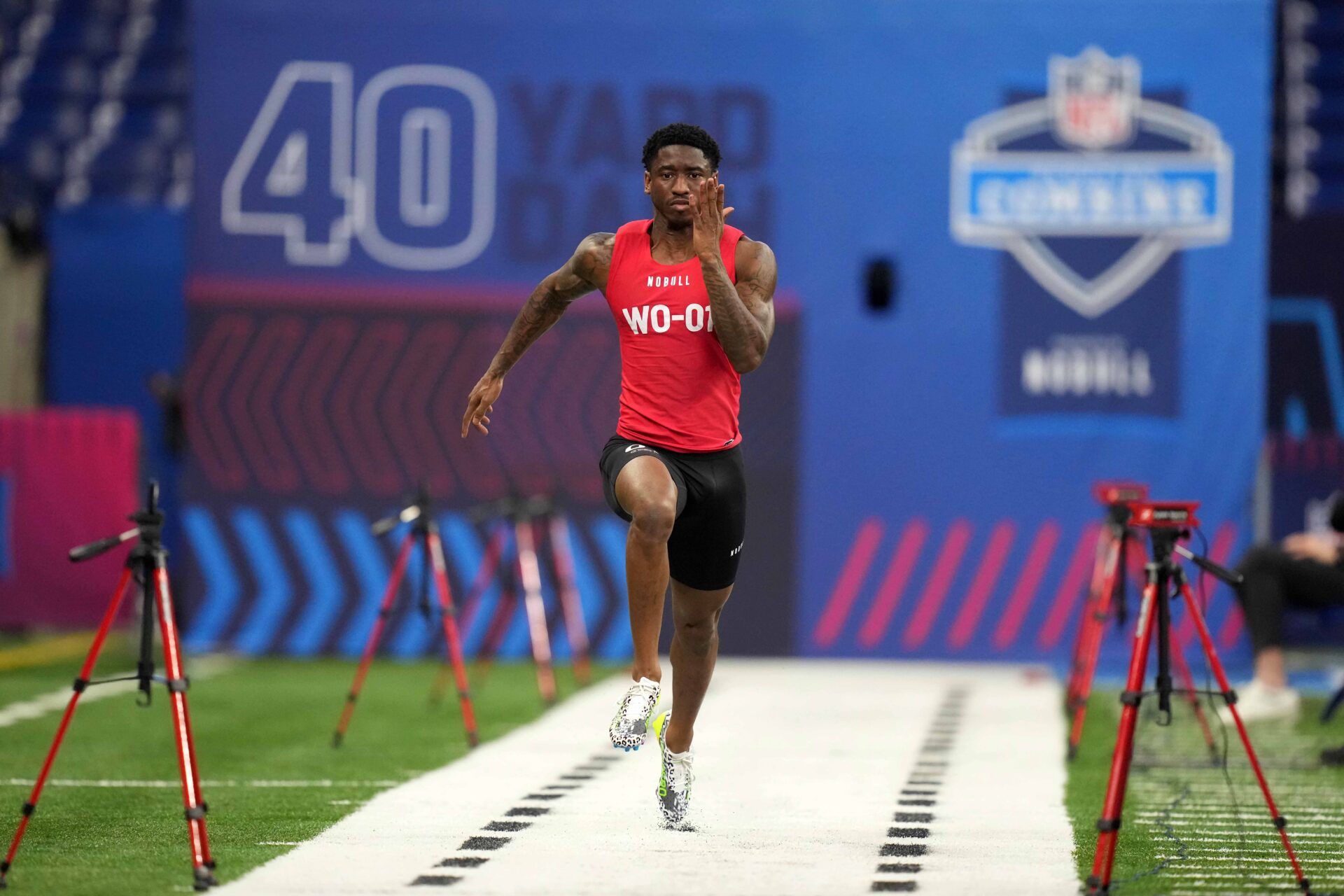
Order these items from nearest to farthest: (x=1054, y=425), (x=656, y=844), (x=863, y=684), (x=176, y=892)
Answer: (x=176, y=892) → (x=656, y=844) → (x=863, y=684) → (x=1054, y=425)

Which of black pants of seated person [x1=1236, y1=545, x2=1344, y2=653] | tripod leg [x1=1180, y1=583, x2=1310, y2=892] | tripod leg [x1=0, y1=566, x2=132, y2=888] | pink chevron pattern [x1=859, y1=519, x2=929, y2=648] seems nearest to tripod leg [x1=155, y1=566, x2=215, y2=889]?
tripod leg [x1=0, y1=566, x2=132, y2=888]

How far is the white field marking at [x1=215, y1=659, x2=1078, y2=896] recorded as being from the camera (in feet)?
15.5

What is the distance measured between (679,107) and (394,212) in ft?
6.26

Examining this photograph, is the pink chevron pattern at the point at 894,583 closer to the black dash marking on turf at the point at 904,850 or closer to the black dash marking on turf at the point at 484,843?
the black dash marking on turf at the point at 904,850

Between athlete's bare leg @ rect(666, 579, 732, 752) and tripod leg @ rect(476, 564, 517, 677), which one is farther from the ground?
athlete's bare leg @ rect(666, 579, 732, 752)

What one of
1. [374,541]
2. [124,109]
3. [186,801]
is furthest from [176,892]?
[124,109]

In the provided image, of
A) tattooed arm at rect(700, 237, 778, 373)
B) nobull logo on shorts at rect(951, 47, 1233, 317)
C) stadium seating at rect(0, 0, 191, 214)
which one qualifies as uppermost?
stadium seating at rect(0, 0, 191, 214)

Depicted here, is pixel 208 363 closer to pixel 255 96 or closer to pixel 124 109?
pixel 255 96

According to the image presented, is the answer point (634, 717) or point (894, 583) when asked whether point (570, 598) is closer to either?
point (894, 583)

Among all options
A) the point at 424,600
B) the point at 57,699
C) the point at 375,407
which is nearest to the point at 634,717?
the point at 424,600

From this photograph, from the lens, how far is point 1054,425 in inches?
454

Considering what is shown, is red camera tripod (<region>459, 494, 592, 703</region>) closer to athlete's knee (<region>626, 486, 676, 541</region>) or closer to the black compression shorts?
the black compression shorts

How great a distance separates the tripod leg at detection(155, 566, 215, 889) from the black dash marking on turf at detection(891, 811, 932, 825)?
2175 mm

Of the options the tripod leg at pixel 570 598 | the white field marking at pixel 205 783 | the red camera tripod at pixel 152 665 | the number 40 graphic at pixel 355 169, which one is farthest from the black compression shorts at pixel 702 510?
the number 40 graphic at pixel 355 169
